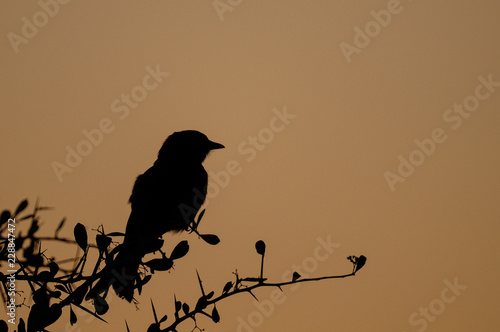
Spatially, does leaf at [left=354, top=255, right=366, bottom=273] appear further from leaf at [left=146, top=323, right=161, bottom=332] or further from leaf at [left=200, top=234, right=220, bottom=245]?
leaf at [left=146, top=323, right=161, bottom=332]

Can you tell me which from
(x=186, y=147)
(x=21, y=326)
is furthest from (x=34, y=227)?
(x=186, y=147)

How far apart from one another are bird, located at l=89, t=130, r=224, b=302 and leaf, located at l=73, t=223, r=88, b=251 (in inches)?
41.0

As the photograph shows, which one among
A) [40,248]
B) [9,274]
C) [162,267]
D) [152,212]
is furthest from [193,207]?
[9,274]

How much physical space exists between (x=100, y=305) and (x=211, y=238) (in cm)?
72

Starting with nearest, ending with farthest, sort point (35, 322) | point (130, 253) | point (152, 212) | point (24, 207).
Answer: point (35, 322) < point (130, 253) < point (24, 207) < point (152, 212)

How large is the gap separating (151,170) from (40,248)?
293 cm

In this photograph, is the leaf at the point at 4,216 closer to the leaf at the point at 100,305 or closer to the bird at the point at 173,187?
the leaf at the point at 100,305

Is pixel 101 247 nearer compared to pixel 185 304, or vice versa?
pixel 101 247

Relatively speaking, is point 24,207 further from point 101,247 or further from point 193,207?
point 193,207

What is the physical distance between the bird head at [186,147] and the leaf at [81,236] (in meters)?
2.54

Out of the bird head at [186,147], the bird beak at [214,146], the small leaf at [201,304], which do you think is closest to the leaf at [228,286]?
the small leaf at [201,304]

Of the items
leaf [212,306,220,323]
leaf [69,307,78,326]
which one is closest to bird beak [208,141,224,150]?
leaf [212,306,220,323]

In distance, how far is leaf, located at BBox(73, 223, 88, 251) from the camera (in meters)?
3.20

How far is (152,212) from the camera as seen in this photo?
4.99 m
